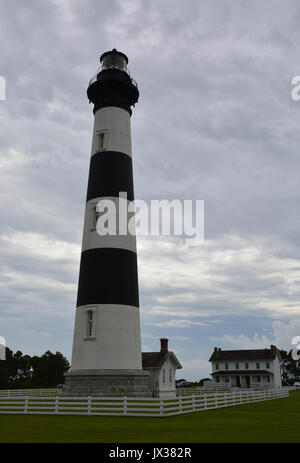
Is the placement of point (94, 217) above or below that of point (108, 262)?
above

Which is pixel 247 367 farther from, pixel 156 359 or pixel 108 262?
pixel 108 262

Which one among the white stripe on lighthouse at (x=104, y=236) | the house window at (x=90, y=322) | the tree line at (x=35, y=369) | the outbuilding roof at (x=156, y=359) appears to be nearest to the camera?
the house window at (x=90, y=322)

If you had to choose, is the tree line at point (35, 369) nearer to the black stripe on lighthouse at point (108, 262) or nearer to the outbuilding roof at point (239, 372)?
the outbuilding roof at point (239, 372)

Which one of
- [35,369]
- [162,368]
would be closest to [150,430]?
[162,368]

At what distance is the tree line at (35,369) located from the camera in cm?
6525

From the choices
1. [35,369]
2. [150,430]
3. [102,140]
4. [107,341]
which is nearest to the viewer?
[150,430]

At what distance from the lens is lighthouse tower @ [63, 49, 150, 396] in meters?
21.7

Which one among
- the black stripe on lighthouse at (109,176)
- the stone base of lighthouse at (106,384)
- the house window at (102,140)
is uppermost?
the house window at (102,140)

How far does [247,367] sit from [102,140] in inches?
1703

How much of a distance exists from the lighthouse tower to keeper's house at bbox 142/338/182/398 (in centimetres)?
896

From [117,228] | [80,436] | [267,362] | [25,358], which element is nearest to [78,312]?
[117,228]

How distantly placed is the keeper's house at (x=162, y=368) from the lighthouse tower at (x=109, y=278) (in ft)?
29.4

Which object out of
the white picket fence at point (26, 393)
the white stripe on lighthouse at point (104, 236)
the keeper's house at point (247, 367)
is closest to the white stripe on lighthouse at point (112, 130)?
the white stripe on lighthouse at point (104, 236)

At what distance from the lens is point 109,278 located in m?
22.8
